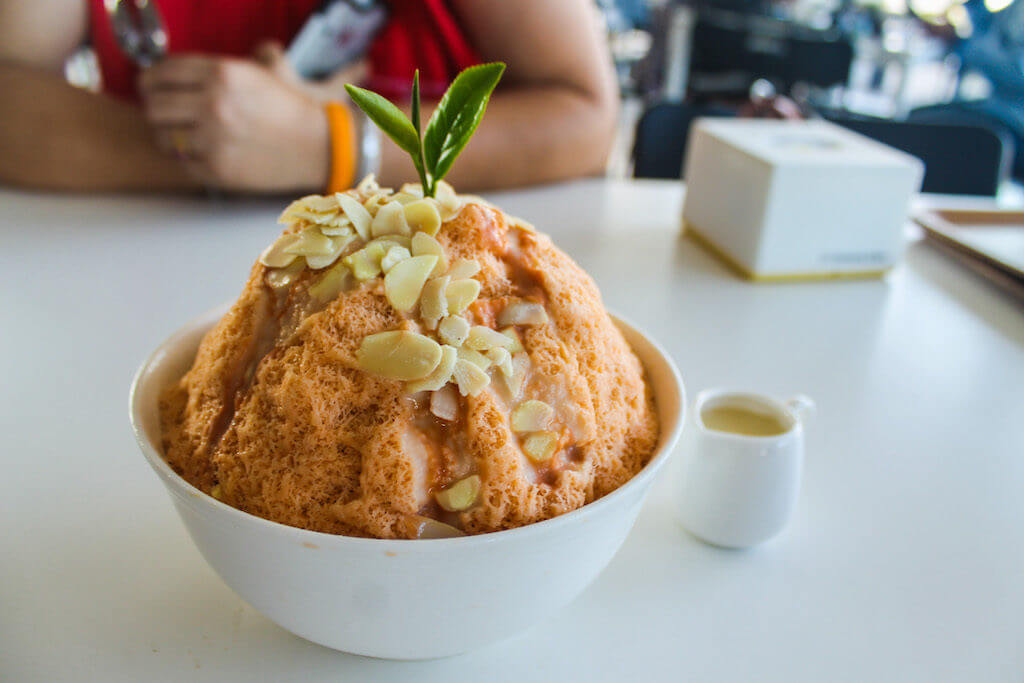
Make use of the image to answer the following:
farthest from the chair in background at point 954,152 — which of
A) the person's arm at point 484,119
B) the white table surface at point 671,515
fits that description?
the white table surface at point 671,515

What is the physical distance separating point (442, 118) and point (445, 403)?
0.45 feet

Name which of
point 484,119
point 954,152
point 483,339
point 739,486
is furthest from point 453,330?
point 954,152

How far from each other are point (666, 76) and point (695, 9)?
2.06 feet

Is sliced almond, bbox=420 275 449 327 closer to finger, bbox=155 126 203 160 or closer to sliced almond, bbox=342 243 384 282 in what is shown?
sliced almond, bbox=342 243 384 282

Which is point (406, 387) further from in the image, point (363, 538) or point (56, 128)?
point (56, 128)

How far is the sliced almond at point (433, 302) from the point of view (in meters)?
0.34

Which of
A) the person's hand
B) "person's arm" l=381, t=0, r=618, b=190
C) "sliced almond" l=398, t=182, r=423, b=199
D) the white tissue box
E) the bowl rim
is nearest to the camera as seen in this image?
the bowl rim

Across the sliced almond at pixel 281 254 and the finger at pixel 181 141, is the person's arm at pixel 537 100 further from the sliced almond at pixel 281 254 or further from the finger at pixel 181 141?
the sliced almond at pixel 281 254

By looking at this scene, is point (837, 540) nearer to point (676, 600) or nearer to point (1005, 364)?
point (676, 600)

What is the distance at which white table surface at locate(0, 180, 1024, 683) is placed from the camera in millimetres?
376

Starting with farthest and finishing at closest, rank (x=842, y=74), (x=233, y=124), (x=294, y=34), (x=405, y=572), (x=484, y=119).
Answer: (x=842, y=74) → (x=294, y=34) → (x=484, y=119) → (x=233, y=124) → (x=405, y=572)

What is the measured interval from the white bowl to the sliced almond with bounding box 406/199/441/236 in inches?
5.8

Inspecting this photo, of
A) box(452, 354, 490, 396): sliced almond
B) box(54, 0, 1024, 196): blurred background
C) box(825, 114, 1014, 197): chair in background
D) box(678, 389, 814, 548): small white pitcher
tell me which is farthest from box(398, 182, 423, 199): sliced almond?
box(825, 114, 1014, 197): chair in background

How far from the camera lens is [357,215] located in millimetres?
367
